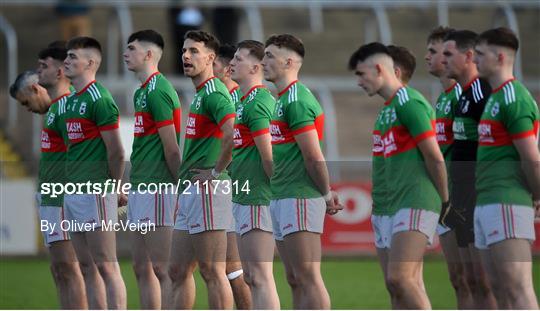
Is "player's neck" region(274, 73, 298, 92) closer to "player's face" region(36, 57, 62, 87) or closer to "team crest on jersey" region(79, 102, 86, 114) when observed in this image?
"team crest on jersey" region(79, 102, 86, 114)

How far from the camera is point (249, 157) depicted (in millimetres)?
8828

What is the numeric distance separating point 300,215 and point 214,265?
79cm

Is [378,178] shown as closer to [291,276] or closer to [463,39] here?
[291,276]

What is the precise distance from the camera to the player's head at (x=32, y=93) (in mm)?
10367

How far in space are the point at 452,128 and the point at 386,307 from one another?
2.85 meters

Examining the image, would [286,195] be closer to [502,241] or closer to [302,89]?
[302,89]

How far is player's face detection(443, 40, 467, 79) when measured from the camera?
341 inches

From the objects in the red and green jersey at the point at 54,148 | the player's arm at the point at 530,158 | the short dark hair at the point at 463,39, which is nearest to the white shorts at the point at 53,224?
the red and green jersey at the point at 54,148

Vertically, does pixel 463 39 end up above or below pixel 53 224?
above

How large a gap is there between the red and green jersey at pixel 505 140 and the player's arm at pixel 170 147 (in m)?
2.27

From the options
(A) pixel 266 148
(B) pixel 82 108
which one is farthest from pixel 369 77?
(B) pixel 82 108

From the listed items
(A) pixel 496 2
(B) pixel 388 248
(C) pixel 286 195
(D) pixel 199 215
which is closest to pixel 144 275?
(D) pixel 199 215

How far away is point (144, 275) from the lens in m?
9.00

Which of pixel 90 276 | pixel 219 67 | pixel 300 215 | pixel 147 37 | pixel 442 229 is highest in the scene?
pixel 147 37
